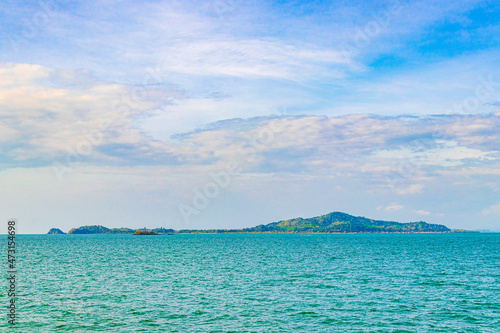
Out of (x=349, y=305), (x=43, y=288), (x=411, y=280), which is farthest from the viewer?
(x=411, y=280)

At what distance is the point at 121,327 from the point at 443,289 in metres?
41.8

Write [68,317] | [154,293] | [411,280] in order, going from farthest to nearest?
[411,280] → [154,293] → [68,317]

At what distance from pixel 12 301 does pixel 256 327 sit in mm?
28393

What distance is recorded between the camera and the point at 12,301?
46156 millimetres

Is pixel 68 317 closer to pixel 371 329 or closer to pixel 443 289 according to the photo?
pixel 371 329

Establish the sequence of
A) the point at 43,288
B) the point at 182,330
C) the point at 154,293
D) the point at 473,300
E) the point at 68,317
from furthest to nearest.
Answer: the point at 43,288 < the point at 154,293 < the point at 473,300 < the point at 68,317 < the point at 182,330

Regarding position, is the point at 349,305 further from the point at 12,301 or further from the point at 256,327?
the point at 12,301

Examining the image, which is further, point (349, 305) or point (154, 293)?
point (154, 293)

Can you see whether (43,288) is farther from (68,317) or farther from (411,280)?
(411,280)

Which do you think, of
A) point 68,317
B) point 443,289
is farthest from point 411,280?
point 68,317

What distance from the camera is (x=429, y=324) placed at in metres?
37.6

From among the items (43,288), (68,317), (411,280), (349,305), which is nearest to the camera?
(68,317)

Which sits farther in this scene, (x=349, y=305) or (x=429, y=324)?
(x=349, y=305)

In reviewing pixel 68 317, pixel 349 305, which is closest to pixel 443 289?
pixel 349 305
